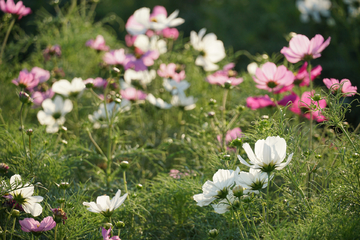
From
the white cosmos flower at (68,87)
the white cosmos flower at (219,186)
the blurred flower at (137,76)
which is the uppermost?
the white cosmos flower at (219,186)

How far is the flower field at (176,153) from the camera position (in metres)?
0.53

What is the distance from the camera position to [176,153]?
0.84 metres

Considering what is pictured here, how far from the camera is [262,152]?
49 centimetres

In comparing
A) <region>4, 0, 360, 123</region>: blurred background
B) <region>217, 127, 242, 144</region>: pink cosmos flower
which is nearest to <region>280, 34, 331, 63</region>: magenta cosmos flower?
<region>217, 127, 242, 144</region>: pink cosmos flower

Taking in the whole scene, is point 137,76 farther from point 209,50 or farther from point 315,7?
point 315,7

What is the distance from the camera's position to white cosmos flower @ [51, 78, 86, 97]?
0.92m

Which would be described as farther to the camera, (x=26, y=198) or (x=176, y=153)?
(x=176, y=153)

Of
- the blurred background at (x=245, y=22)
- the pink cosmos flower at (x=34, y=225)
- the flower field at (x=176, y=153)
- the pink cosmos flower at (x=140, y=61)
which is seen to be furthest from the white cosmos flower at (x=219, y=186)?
the blurred background at (x=245, y=22)

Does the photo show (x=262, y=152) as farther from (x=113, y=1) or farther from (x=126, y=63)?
(x=113, y=1)

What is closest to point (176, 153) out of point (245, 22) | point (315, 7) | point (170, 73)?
point (170, 73)

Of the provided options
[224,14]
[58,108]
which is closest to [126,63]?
[58,108]

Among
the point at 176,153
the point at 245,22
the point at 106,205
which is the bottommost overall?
the point at 245,22

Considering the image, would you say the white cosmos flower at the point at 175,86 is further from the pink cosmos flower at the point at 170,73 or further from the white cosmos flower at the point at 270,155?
the white cosmos flower at the point at 270,155

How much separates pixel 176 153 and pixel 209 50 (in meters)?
0.53
